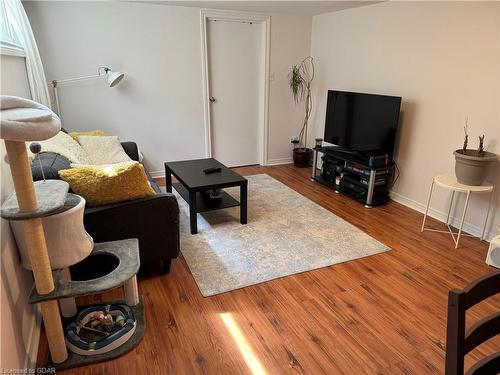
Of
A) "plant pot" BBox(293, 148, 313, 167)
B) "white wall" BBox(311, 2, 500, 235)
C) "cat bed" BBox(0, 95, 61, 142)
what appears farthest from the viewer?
"plant pot" BBox(293, 148, 313, 167)

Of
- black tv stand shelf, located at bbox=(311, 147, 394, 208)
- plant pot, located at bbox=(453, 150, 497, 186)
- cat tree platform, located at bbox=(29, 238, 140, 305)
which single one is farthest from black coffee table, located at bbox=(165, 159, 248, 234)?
plant pot, located at bbox=(453, 150, 497, 186)

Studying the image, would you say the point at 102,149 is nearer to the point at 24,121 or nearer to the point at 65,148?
the point at 65,148

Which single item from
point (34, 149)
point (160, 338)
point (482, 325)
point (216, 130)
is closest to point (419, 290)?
point (482, 325)

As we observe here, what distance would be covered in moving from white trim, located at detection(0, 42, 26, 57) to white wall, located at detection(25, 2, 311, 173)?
102cm

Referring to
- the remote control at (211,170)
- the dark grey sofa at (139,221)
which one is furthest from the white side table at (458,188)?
the dark grey sofa at (139,221)

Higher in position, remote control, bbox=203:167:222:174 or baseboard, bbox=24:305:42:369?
remote control, bbox=203:167:222:174

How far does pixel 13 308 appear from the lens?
1.47 metres

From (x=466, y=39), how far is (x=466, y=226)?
64.5 inches

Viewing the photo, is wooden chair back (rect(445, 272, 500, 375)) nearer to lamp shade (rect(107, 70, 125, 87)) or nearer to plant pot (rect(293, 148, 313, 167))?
lamp shade (rect(107, 70, 125, 87))

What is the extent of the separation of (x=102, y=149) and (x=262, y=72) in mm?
2516

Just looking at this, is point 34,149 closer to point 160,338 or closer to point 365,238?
point 160,338

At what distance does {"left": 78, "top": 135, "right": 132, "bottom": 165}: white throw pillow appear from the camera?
10.8 ft

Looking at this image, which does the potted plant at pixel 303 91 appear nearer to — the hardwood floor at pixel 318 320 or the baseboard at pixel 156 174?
the baseboard at pixel 156 174

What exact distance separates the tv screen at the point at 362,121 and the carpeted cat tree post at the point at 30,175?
3.07 meters
